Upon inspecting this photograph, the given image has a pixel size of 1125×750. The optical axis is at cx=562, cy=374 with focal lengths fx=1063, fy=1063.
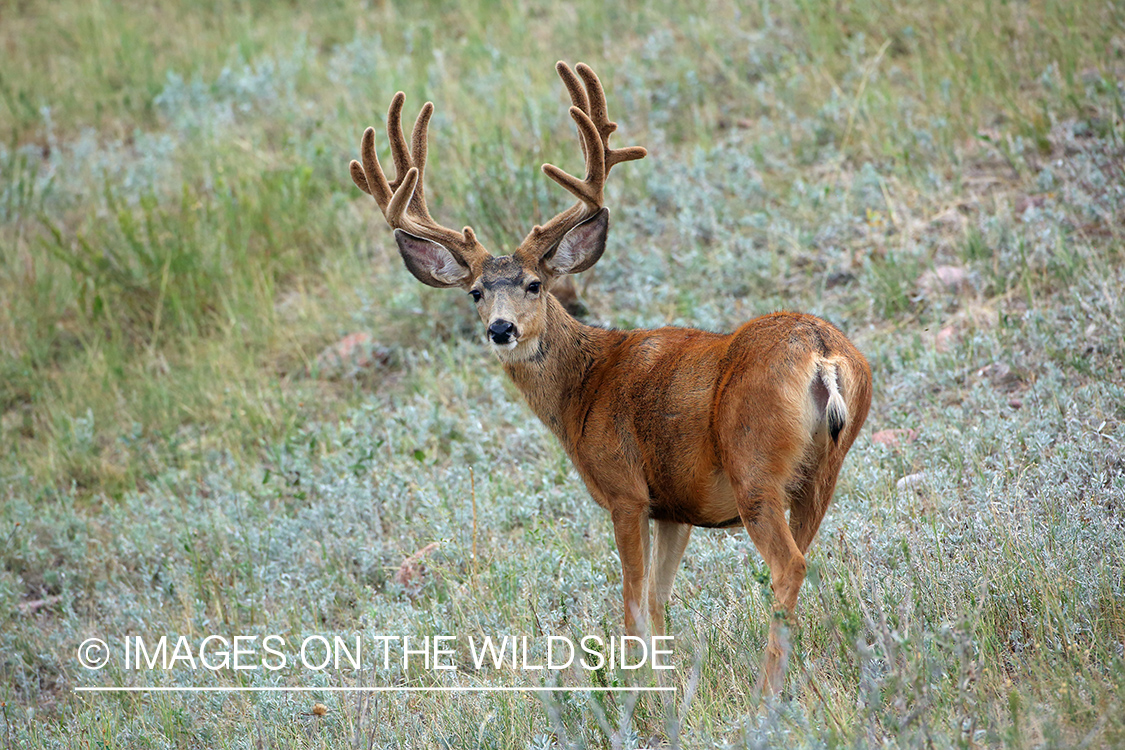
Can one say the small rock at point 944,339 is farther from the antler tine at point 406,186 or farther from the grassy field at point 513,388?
the antler tine at point 406,186

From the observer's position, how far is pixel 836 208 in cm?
783

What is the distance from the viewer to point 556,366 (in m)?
5.04

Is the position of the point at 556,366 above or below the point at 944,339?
above

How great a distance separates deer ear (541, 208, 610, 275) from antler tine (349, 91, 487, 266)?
36cm

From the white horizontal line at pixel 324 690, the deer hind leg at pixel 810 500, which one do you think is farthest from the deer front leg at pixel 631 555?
the deer hind leg at pixel 810 500

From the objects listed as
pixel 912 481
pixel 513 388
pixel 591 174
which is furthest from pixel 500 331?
pixel 513 388

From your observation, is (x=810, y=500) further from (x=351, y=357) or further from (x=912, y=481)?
(x=351, y=357)

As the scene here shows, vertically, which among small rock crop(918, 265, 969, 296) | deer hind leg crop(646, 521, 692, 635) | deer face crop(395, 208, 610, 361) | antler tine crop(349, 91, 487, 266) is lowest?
deer hind leg crop(646, 521, 692, 635)

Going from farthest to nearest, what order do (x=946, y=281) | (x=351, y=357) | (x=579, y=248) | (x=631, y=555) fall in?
(x=351, y=357), (x=946, y=281), (x=579, y=248), (x=631, y=555)

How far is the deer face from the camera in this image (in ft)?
16.3

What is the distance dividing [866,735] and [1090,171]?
530cm

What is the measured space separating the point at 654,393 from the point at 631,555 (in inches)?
26.7

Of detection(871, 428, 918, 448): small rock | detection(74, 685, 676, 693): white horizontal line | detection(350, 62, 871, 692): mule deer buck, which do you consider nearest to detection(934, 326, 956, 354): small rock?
detection(871, 428, 918, 448): small rock

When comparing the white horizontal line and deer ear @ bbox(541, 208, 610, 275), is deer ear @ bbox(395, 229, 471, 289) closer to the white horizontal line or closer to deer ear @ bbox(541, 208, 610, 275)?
deer ear @ bbox(541, 208, 610, 275)
